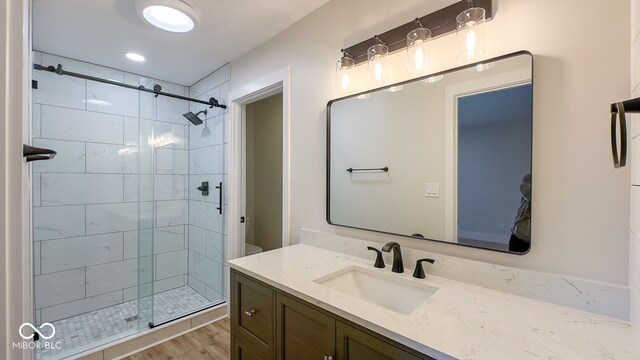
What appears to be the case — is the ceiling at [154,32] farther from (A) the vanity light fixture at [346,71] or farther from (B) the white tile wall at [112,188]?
(A) the vanity light fixture at [346,71]

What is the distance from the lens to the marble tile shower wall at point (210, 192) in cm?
262

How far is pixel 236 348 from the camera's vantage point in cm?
142

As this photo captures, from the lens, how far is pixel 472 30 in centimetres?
110

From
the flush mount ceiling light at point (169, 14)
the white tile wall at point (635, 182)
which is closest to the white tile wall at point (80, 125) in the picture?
the flush mount ceiling light at point (169, 14)

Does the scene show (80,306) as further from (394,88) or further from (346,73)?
(394,88)

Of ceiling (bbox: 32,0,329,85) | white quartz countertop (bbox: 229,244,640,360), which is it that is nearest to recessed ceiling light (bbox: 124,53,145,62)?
ceiling (bbox: 32,0,329,85)

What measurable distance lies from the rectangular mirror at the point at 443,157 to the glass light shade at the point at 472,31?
6 cm

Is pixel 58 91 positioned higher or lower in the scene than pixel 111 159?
higher

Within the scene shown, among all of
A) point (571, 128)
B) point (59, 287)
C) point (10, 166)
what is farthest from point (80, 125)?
point (571, 128)

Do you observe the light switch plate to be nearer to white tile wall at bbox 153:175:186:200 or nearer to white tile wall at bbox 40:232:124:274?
white tile wall at bbox 153:175:186:200

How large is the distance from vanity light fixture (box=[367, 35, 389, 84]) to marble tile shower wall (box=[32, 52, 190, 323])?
2220mm

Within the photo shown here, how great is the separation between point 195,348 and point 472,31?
267cm

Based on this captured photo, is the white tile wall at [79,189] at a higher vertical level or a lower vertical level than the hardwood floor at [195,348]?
higher

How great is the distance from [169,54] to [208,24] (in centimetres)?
70
